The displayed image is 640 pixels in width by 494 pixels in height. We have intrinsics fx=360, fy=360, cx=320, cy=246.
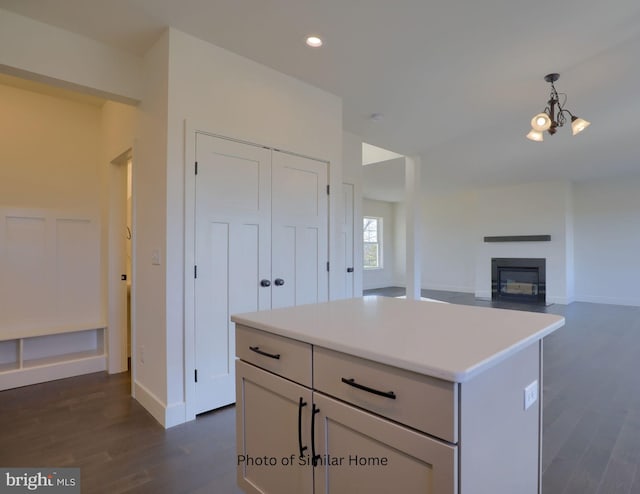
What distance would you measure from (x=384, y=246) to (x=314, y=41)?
8.17 meters

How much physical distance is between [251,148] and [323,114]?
96 centimetres

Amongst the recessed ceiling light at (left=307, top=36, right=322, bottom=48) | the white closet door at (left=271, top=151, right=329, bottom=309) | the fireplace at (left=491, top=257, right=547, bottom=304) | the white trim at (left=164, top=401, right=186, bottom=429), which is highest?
the recessed ceiling light at (left=307, top=36, right=322, bottom=48)

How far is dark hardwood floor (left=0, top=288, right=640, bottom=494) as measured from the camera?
1.87 metres

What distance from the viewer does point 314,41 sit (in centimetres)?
271

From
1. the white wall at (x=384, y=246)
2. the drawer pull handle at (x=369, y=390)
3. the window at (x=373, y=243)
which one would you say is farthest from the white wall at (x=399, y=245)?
the drawer pull handle at (x=369, y=390)

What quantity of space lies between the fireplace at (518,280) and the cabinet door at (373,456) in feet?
26.0

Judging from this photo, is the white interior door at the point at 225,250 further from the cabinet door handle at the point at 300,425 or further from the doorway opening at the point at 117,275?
the cabinet door handle at the point at 300,425

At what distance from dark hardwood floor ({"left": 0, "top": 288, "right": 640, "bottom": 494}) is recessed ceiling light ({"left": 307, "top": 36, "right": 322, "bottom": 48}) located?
283cm

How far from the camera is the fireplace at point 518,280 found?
7711 millimetres

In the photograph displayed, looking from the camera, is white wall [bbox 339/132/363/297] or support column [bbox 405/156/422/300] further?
support column [bbox 405/156/422/300]

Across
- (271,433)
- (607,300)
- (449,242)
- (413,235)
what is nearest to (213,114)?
(271,433)

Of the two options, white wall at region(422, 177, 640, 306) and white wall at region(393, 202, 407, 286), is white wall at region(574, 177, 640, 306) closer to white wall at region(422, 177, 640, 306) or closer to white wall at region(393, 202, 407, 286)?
white wall at region(422, 177, 640, 306)

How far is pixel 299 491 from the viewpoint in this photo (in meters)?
1.30

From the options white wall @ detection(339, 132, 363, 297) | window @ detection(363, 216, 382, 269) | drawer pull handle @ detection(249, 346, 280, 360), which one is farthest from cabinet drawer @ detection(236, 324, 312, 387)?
window @ detection(363, 216, 382, 269)
